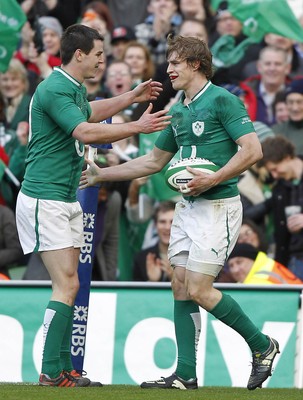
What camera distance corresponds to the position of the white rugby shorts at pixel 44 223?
26.1 feet

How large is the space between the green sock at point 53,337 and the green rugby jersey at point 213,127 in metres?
1.18

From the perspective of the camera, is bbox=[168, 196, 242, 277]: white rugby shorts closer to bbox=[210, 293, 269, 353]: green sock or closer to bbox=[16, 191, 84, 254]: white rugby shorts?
bbox=[210, 293, 269, 353]: green sock

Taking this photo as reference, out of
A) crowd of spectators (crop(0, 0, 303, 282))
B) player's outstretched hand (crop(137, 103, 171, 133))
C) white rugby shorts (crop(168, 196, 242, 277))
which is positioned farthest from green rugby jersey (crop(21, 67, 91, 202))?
crowd of spectators (crop(0, 0, 303, 282))

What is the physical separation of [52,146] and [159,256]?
4200mm

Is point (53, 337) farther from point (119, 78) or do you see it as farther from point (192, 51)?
point (119, 78)

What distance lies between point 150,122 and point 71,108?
0.53m

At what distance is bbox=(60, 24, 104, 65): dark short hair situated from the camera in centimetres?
803

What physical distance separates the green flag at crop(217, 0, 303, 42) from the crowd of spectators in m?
0.23

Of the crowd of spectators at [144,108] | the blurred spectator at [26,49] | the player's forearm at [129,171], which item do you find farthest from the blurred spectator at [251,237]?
the blurred spectator at [26,49]

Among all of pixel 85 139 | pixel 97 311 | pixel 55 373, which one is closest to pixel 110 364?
pixel 97 311

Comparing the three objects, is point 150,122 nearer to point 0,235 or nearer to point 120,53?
point 0,235

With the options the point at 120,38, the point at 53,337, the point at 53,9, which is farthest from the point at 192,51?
the point at 53,9

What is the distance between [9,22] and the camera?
41.6 ft

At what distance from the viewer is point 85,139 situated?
7730 mm
